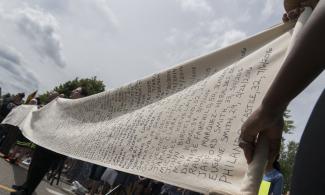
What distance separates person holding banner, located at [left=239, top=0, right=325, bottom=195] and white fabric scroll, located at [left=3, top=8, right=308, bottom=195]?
0.77 ft

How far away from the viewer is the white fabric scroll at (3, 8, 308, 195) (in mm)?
1808

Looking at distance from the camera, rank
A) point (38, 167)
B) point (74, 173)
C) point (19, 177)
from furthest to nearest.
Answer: point (74, 173) → point (19, 177) → point (38, 167)

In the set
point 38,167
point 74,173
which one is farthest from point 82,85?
point 38,167

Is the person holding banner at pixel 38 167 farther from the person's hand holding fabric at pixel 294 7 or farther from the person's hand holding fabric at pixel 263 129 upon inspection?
the person's hand holding fabric at pixel 263 129

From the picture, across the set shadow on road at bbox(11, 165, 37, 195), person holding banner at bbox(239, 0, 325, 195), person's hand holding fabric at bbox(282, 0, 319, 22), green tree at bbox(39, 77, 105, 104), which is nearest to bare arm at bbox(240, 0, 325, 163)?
person holding banner at bbox(239, 0, 325, 195)

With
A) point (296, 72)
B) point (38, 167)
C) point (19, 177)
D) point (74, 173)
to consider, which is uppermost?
point (74, 173)

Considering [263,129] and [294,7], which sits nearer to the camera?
[263,129]

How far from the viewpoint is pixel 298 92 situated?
3.90 feet

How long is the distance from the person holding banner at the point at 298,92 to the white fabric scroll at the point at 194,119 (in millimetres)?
235

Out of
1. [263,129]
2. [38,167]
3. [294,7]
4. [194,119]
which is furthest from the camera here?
[38,167]

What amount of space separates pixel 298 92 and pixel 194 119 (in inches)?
37.7

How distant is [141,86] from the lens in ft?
9.27

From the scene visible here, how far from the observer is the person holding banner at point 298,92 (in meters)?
1.09

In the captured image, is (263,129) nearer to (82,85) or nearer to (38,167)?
(38,167)
